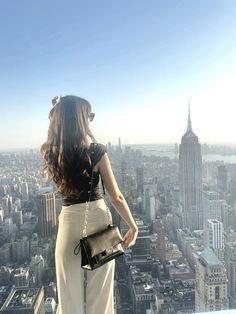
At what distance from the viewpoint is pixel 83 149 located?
1.33 meters

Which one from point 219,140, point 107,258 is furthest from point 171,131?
point 107,258

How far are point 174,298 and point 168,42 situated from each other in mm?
1732

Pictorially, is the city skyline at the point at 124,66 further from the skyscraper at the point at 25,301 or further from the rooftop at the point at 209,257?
the skyscraper at the point at 25,301

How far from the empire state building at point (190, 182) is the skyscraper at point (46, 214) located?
3.02 ft

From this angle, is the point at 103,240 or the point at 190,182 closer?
the point at 103,240

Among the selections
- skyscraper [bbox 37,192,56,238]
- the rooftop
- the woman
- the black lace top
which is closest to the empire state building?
the rooftop

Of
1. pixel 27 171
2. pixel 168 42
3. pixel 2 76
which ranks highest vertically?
pixel 168 42

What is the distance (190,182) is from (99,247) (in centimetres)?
126

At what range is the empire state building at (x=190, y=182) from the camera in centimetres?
244

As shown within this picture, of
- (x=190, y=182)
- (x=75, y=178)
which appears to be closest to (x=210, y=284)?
(x=190, y=182)

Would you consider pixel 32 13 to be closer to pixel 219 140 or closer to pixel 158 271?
pixel 219 140

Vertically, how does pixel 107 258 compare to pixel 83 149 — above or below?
below

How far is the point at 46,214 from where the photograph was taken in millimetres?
2078

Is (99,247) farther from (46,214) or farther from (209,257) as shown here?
(209,257)
